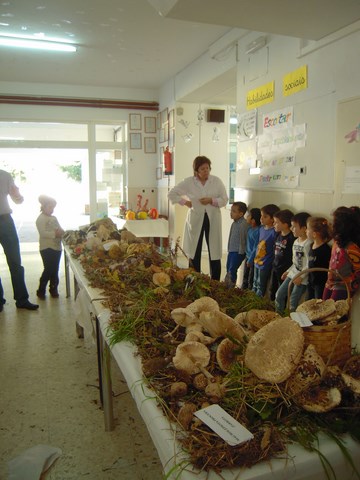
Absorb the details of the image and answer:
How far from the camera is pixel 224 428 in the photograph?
103 centimetres

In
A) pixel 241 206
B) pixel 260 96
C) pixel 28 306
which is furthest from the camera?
pixel 241 206

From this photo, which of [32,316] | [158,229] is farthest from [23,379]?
[158,229]

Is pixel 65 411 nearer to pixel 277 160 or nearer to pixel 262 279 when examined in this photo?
pixel 262 279

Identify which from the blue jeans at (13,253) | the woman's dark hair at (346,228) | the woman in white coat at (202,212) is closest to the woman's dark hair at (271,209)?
the woman in white coat at (202,212)

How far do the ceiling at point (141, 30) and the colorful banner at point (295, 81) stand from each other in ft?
1.15

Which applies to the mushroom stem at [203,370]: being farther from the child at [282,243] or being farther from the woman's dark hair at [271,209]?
the woman's dark hair at [271,209]

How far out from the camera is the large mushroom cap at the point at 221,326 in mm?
1442

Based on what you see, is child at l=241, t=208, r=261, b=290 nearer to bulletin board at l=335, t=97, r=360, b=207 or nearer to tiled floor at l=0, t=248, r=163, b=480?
bulletin board at l=335, t=97, r=360, b=207

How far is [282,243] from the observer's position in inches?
141

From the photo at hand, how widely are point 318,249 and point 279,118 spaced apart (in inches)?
56.8

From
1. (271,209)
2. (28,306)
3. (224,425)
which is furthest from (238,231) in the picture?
(224,425)

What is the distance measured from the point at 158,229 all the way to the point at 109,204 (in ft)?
5.41

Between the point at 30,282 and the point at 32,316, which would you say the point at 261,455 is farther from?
the point at 30,282

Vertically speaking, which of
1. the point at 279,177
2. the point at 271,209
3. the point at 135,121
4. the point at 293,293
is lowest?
the point at 293,293
